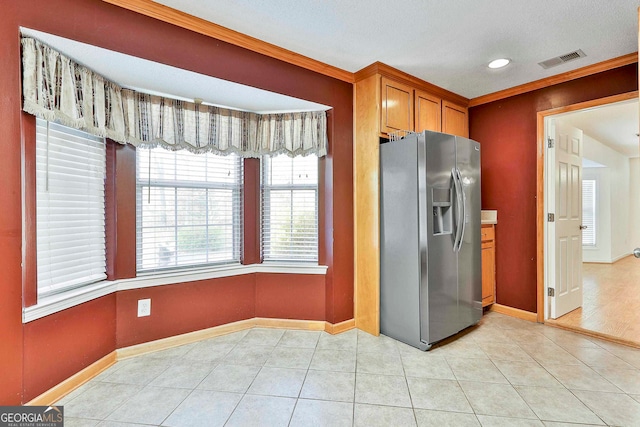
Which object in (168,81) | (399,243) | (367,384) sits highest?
(168,81)

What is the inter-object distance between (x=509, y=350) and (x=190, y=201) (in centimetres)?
294

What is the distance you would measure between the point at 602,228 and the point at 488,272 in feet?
16.6

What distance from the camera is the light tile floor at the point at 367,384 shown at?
1.63 m

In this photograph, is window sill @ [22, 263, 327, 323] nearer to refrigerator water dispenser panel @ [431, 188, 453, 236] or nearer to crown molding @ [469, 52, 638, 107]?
refrigerator water dispenser panel @ [431, 188, 453, 236]

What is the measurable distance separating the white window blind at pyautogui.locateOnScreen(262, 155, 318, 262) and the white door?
7.71 feet

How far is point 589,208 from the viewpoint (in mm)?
6410

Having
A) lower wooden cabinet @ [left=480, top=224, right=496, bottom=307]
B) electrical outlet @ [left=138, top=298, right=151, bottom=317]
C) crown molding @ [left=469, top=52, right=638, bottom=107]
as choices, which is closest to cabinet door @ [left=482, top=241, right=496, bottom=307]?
lower wooden cabinet @ [left=480, top=224, right=496, bottom=307]

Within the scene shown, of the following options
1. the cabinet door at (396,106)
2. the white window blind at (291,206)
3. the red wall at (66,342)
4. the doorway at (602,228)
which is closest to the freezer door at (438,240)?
the cabinet door at (396,106)

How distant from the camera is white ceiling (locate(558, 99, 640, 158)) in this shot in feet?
11.3

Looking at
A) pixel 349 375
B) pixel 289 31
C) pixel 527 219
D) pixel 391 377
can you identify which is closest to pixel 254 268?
pixel 349 375

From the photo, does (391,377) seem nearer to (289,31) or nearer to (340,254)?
(340,254)

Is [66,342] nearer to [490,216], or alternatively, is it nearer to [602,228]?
[490,216]

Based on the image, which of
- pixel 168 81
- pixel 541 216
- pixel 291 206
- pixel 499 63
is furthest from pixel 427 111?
pixel 168 81

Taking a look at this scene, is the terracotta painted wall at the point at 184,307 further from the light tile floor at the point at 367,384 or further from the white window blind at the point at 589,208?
the white window blind at the point at 589,208
